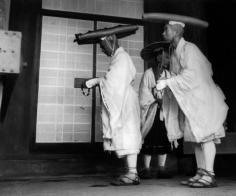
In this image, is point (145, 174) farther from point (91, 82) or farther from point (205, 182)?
point (91, 82)

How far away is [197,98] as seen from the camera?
147 inches

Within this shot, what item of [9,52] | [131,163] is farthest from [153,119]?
[9,52]

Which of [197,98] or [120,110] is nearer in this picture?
[197,98]

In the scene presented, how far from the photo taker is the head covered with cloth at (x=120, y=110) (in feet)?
12.5

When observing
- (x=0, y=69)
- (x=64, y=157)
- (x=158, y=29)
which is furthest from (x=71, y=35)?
(x=0, y=69)

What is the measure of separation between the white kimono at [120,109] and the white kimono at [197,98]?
55 cm

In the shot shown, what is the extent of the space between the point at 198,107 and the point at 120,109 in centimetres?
90

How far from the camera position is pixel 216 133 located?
→ 3674 mm

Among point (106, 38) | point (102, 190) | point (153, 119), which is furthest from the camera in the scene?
point (153, 119)

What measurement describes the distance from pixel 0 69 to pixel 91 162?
319cm

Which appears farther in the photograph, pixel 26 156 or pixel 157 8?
pixel 157 8

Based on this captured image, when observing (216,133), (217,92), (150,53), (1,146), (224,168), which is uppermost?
(150,53)

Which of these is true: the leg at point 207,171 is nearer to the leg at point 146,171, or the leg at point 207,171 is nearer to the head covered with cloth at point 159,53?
the leg at point 146,171

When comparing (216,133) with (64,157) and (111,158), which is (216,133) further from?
(64,157)
